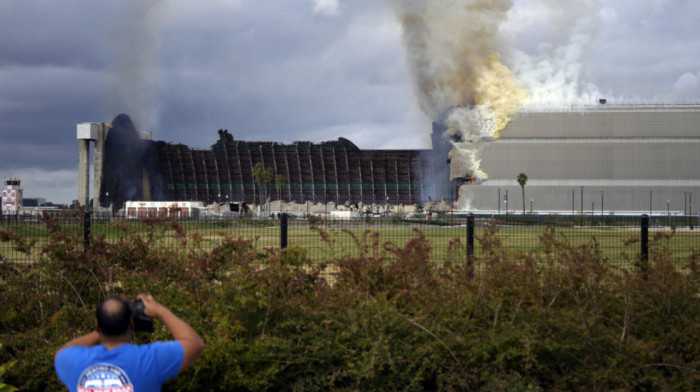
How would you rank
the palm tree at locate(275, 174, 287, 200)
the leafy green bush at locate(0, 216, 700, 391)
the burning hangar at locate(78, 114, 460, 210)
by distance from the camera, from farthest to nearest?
1. the burning hangar at locate(78, 114, 460, 210)
2. the palm tree at locate(275, 174, 287, 200)
3. the leafy green bush at locate(0, 216, 700, 391)

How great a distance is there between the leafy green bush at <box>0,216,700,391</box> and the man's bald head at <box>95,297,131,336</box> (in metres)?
3.63

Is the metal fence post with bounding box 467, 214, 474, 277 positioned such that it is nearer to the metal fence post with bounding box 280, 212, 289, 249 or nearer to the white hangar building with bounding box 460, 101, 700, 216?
the metal fence post with bounding box 280, 212, 289, 249

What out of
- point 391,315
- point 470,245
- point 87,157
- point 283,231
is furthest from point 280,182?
point 391,315

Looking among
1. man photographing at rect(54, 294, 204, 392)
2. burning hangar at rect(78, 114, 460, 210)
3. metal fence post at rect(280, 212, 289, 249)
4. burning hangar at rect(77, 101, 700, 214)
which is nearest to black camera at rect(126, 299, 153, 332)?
man photographing at rect(54, 294, 204, 392)

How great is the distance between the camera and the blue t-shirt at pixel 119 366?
4242 millimetres

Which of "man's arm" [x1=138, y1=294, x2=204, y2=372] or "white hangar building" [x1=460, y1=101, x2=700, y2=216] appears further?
"white hangar building" [x1=460, y1=101, x2=700, y2=216]

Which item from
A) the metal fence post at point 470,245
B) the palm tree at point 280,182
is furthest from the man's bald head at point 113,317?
the palm tree at point 280,182

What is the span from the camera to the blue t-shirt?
424 centimetres

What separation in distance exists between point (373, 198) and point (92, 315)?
127489 millimetres

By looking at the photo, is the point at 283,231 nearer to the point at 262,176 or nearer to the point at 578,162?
the point at 578,162

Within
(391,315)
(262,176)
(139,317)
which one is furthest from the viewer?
(262,176)

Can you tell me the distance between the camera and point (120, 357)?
426 centimetres

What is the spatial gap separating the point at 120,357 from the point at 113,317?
0.29m

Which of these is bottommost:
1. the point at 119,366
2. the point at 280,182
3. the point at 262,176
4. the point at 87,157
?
the point at 119,366
